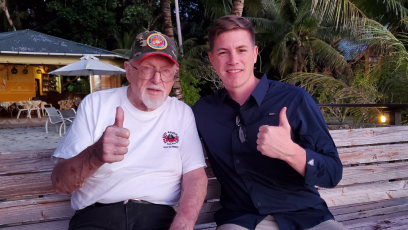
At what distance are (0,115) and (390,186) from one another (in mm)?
19752

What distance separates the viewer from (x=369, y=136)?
2.84 m

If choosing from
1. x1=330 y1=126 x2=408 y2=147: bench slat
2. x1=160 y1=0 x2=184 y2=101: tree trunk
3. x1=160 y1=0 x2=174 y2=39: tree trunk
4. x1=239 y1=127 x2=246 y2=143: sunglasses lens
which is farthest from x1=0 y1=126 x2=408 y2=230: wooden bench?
x1=160 y1=0 x2=174 y2=39: tree trunk

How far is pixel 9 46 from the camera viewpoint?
1410 centimetres

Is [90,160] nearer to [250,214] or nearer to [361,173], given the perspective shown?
[250,214]

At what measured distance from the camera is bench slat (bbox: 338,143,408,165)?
2781 millimetres

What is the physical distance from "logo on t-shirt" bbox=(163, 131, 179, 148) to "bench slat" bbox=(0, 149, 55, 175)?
76 cm

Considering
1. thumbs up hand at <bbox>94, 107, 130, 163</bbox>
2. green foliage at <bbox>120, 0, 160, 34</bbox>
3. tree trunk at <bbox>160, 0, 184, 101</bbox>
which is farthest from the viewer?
green foliage at <bbox>120, 0, 160, 34</bbox>

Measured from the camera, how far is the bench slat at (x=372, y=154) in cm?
278

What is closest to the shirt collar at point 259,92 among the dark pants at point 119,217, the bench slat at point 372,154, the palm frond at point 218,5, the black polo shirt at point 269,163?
the black polo shirt at point 269,163

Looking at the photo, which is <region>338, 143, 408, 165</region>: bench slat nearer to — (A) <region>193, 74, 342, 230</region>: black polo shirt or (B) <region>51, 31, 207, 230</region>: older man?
(A) <region>193, 74, 342, 230</region>: black polo shirt

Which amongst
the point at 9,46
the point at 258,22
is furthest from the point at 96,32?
the point at 258,22

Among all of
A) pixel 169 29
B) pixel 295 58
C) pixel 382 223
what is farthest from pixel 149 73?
pixel 295 58

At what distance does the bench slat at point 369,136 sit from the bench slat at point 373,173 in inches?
8.8

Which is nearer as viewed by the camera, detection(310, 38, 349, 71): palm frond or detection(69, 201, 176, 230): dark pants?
detection(69, 201, 176, 230): dark pants
